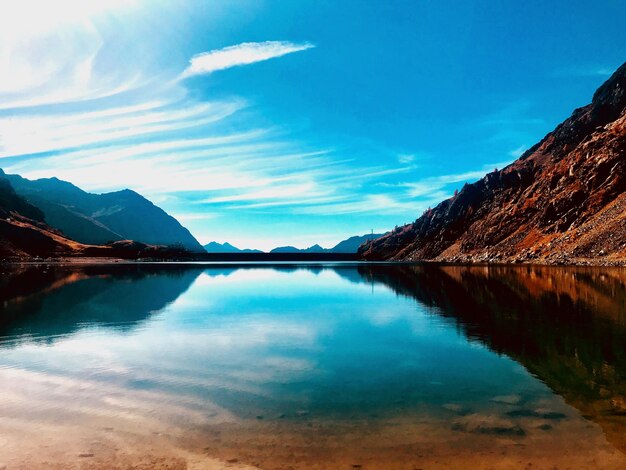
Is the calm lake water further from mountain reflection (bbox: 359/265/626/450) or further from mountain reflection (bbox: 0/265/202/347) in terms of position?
mountain reflection (bbox: 0/265/202/347)

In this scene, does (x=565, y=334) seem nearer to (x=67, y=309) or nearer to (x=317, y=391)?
(x=317, y=391)

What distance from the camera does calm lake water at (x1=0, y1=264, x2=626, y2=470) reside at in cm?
1188

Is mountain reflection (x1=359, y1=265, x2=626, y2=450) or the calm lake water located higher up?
mountain reflection (x1=359, y1=265, x2=626, y2=450)

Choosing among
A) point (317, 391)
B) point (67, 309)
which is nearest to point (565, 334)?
point (317, 391)

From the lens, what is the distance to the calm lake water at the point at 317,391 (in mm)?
11875

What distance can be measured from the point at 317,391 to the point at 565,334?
68.4ft

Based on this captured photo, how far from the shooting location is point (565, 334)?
29.1m

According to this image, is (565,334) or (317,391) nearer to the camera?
(317,391)

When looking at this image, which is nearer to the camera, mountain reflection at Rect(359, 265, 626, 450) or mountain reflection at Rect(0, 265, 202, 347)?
mountain reflection at Rect(359, 265, 626, 450)

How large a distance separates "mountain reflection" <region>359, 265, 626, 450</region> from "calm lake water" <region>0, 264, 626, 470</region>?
0.13m

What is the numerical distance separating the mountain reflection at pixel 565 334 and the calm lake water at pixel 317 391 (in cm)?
13

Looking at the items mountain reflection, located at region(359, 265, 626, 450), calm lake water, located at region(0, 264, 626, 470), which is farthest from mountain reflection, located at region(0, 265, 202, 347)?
mountain reflection, located at region(359, 265, 626, 450)

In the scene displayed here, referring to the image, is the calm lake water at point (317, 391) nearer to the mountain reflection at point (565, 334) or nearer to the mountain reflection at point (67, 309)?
the mountain reflection at point (565, 334)

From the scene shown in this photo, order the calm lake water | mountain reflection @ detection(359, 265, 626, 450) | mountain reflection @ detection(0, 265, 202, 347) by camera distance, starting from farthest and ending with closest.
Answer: mountain reflection @ detection(0, 265, 202, 347)
mountain reflection @ detection(359, 265, 626, 450)
the calm lake water
